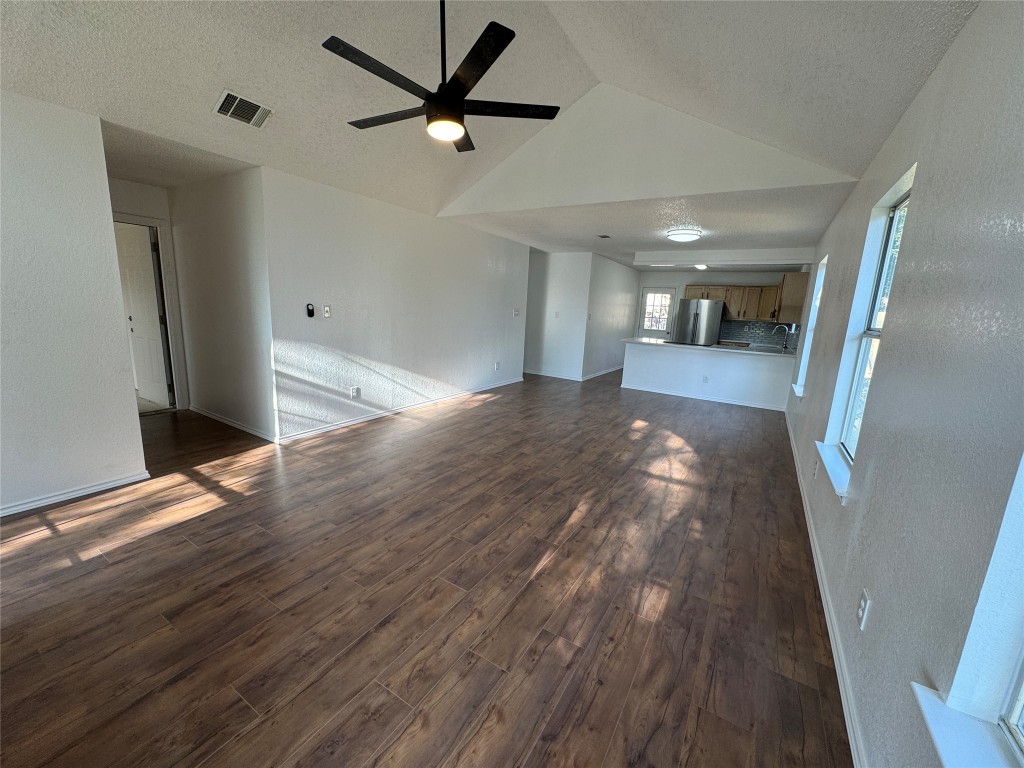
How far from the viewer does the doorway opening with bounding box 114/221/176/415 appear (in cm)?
469

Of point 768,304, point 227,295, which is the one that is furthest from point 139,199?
point 768,304

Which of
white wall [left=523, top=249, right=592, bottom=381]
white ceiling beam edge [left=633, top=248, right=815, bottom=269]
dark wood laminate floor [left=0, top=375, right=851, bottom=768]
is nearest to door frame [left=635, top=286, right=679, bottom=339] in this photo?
white ceiling beam edge [left=633, top=248, right=815, bottom=269]

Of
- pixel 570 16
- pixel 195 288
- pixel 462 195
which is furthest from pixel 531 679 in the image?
pixel 195 288

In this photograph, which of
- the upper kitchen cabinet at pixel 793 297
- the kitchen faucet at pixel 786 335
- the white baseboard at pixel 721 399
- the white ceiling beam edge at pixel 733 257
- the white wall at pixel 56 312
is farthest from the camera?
the kitchen faucet at pixel 786 335

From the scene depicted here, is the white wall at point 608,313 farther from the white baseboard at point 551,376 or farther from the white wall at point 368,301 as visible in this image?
the white wall at point 368,301

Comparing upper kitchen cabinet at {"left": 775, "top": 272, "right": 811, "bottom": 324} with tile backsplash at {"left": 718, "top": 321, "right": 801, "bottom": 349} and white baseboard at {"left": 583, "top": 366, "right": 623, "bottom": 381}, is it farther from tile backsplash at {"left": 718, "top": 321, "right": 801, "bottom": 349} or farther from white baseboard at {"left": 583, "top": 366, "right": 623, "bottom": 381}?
white baseboard at {"left": 583, "top": 366, "right": 623, "bottom": 381}

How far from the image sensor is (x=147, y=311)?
16.1 feet

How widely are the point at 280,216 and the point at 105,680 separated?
3448 mm

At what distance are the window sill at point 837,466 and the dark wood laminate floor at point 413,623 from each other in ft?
1.99

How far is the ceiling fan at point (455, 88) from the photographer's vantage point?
5.58 feet

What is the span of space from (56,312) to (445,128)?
8.98 feet

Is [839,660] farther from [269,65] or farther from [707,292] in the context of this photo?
[707,292]

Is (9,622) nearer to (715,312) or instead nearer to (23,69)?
(23,69)

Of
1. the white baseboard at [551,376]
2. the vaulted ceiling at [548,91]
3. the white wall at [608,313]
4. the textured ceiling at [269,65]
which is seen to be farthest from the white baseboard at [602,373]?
the textured ceiling at [269,65]
